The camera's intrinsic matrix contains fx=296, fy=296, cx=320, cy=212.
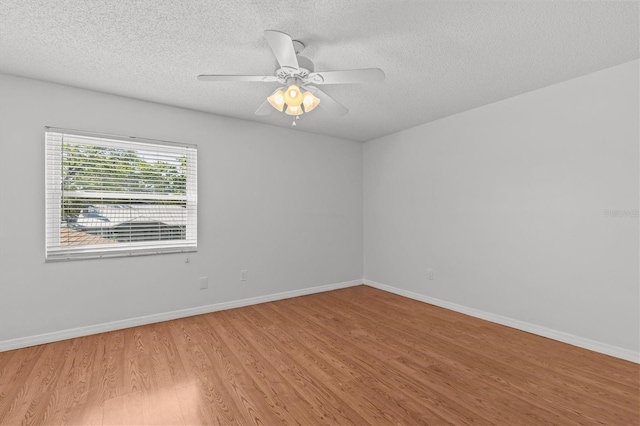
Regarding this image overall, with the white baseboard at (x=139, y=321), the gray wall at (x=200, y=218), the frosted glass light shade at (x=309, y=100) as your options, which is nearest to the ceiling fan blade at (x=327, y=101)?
the frosted glass light shade at (x=309, y=100)

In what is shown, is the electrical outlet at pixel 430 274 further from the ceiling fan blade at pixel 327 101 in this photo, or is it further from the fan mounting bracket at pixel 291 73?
the fan mounting bracket at pixel 291 73

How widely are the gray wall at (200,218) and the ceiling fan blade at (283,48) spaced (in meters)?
2.13

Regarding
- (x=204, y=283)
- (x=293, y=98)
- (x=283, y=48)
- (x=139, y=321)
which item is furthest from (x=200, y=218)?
(x=283, y=48)

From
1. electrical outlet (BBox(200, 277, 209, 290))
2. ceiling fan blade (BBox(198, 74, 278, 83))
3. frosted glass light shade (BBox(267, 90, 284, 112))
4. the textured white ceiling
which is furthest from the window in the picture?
frosted glass light shade (BBox(267, 90, 284, 112))

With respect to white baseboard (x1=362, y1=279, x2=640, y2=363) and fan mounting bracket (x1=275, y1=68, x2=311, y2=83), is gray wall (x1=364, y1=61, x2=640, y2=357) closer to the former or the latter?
white baseboard (x1=362, y1=279, x2=640, y2=363)

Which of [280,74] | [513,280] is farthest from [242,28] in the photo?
[513,280]

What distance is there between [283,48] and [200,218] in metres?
2.47

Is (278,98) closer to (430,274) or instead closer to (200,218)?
(200,218)

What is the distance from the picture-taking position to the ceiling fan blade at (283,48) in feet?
5.39

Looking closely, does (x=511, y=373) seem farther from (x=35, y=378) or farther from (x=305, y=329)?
(x=35, y=378)

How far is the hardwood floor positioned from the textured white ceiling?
245 centimetres

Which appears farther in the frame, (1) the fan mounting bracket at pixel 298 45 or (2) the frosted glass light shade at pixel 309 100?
(2) the frosted glass light shade at pixel 309 100

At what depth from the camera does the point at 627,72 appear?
2457 millimetres

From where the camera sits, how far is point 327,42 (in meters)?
2.13
